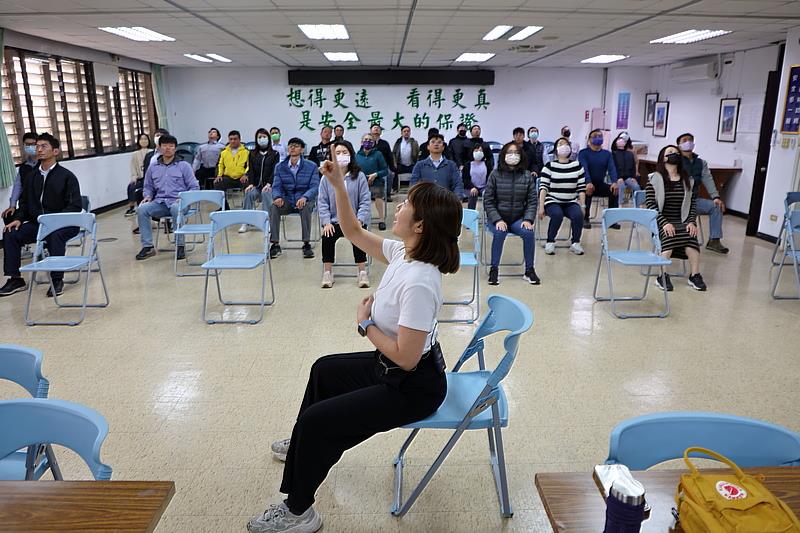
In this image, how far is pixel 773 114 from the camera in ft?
24.7

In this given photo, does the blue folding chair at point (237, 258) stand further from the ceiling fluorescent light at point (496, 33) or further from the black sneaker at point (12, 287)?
the ceiling fluorescent light at point (496, 33)

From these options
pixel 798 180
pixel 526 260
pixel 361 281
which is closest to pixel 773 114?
pixel 798 180

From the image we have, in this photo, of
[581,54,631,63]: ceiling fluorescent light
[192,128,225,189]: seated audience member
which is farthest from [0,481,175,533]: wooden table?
[581,54,631,63]: ceiling fluorescent light

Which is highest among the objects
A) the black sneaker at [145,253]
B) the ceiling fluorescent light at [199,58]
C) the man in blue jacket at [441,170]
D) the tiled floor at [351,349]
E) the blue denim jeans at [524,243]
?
the ceiling fluorescent light at [199,58]

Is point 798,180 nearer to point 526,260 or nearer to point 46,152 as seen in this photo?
point 526,260

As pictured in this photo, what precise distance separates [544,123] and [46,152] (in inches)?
430

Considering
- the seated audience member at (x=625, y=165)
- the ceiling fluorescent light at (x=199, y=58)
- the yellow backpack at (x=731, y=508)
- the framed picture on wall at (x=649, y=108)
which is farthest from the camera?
the framed picture on wall at (x=649, y=108)

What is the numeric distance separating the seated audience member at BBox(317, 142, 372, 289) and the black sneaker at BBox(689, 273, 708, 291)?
3.16m

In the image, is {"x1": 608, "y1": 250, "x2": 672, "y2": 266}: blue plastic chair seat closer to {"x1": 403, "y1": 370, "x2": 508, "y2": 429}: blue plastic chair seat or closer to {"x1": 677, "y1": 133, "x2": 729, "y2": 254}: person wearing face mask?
{"x1": 677, "y1": 133, "x2": 729, "y2": 254}: person wearing face mask

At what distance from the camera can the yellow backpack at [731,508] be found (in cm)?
103

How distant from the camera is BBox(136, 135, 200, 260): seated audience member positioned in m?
6.46

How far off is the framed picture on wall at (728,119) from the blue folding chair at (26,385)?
10.7 metres

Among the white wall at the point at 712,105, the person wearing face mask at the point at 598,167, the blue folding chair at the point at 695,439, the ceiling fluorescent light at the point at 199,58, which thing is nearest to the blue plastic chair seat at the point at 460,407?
the blue folding chair at the point at 695,439

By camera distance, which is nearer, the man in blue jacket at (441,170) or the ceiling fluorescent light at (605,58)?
the man in blue jacket at (441,170)
